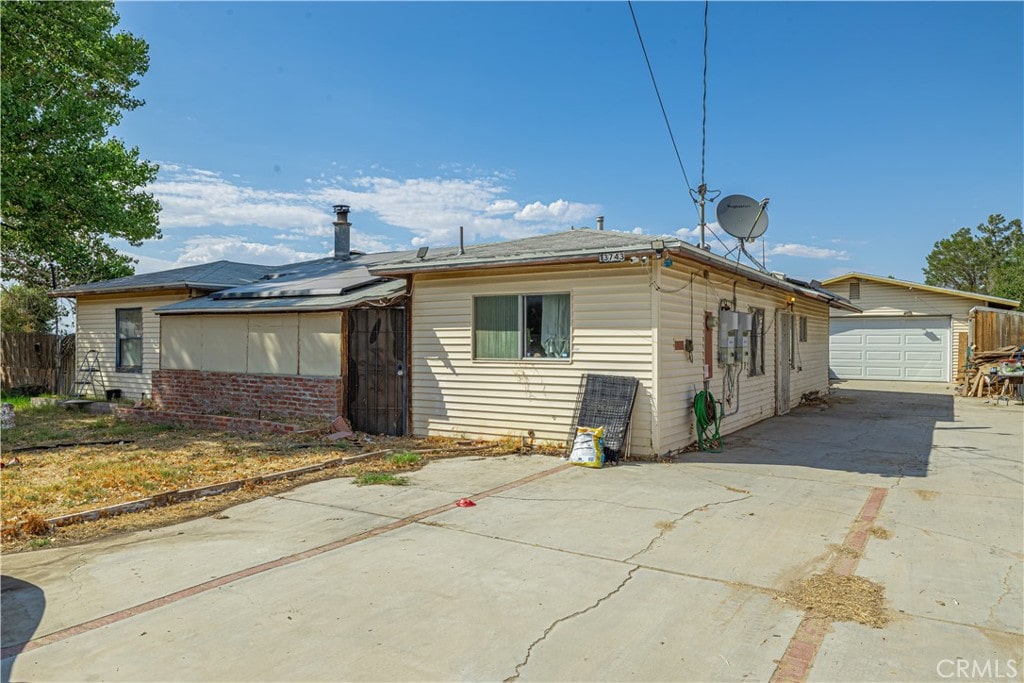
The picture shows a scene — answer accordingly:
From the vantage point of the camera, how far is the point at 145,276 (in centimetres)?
1639

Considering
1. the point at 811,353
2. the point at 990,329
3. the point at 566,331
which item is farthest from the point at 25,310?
the point at 990,329

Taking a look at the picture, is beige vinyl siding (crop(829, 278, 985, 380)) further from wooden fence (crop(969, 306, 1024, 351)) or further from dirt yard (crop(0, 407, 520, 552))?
dirt yard (crop(0, 407, 520, 552))

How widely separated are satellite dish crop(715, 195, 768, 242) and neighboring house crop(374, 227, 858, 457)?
79 centimetres

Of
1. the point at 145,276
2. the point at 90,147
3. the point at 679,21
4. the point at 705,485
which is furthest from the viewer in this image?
the point at 145,276

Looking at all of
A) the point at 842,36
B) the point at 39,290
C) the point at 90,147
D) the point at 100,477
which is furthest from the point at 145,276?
the point at 842,36

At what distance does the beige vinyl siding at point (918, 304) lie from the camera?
21.2 meters

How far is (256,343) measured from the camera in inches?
462

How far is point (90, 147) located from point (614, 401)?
37.7 feet

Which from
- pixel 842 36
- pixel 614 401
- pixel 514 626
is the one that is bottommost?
pixel 514 626

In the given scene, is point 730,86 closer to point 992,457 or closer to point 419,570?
point 992,457

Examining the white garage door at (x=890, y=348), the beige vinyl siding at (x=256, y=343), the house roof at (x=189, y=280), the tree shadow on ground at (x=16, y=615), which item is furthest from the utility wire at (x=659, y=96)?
the white garage door at (x=890, y=348)

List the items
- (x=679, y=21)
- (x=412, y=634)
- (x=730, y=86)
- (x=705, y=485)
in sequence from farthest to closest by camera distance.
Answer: (x=730, y=86) → (x=679, y=21) → (x=705, y=485) → (x=412, y=634)
